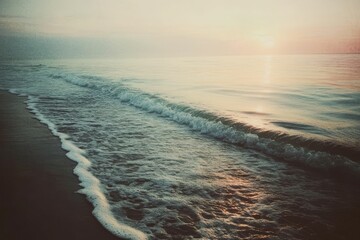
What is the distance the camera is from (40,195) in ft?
16.7

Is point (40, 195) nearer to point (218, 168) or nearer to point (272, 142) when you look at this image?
point (218, 168)

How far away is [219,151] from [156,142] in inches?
76.3

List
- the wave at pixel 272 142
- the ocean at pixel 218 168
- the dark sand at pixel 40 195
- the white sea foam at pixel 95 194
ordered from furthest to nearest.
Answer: the wave at pixel 272 142 < the ocean at pixel 218 168 < the white sea foam at pixel 95 194 < the dark sand at pixel 40 195

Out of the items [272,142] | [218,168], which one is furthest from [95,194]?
[272,142]

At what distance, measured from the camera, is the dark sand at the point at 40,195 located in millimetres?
4086

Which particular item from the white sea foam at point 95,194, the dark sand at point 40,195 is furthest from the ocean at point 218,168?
the dark sand at point 40,195

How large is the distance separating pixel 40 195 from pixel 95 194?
2.99ft

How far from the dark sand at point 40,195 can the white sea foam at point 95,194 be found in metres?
0.11

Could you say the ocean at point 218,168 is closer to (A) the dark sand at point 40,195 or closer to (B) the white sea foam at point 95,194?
(B) the white sea foam at point 95,194

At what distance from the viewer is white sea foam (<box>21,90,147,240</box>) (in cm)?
421

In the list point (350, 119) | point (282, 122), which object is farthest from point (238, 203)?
point (350, 119)

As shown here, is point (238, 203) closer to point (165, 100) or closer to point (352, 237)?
point (352, 237)

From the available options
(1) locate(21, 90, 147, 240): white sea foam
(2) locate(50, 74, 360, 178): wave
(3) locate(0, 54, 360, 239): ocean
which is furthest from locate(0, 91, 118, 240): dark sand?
(2) locate(50, 74, 360, 178): wave

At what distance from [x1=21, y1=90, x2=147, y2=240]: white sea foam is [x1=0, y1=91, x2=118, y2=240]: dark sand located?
0.11 metres
